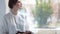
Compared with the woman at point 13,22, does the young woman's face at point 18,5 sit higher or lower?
higher

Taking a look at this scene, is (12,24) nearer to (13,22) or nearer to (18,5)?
(13,22)

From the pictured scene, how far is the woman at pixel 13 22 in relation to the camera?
1.30 m

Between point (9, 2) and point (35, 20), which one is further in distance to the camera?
point (35, 20)

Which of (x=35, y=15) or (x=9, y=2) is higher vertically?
(x=9, y=2)

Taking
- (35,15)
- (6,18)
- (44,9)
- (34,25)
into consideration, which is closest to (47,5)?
(44,9)

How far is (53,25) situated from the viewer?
4.78 ft

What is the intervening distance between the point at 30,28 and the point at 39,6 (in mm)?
298

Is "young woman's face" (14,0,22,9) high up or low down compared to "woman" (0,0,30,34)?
up

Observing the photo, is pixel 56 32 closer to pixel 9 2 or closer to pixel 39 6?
pixel 39 6

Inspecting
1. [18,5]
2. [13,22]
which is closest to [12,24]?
[13,22]

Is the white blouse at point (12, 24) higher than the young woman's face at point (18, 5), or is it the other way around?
the young woman's face at point (18, 5)

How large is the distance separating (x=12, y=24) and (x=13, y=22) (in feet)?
0.08

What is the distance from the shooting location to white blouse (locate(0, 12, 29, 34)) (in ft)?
4.25

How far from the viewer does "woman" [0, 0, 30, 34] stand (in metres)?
1.30
